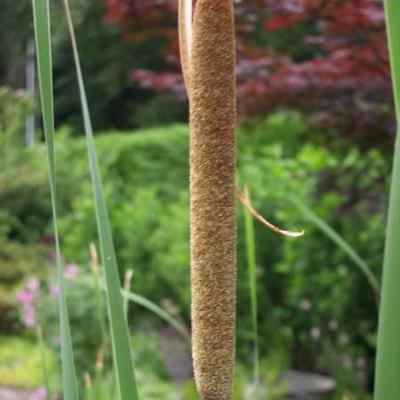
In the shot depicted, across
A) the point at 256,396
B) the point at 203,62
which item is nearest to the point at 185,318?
the point at 256,396

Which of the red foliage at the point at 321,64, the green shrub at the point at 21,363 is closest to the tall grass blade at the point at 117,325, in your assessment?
the red foliage at the point at 321,64

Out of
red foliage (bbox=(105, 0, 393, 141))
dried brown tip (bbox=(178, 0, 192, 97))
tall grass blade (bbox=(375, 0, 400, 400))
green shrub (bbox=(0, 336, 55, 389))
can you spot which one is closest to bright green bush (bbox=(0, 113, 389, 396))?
red foliage (bbox=(105, 0, 393, 141))

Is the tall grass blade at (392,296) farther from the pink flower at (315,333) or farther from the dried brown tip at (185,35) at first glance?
the pink flower at (315,333)

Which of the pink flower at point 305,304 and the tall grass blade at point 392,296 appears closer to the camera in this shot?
the tall grass blade at point 392,296

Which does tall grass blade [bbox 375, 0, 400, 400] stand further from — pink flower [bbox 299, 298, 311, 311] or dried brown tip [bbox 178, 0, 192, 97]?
pink flower [bbox 299, 298, 311, 311]

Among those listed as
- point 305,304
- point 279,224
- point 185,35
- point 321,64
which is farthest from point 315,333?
point 185,35

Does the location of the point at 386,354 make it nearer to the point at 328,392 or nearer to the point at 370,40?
the point at 370,40
